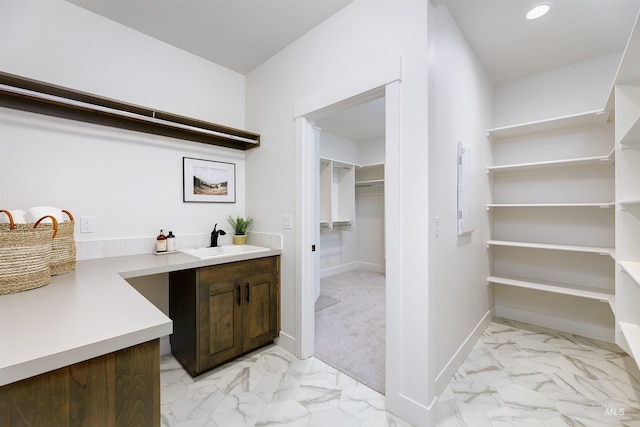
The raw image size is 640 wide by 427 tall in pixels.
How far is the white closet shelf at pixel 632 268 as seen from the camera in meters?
1.29

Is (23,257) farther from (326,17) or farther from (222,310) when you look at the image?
(326,17)

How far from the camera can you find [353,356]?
2.19m

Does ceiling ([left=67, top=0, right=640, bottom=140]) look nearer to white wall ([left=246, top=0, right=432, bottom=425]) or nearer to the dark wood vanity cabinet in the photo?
white wall ([left=246, top=0, right=432, bottom=425])

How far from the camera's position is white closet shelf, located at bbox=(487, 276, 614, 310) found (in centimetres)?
220

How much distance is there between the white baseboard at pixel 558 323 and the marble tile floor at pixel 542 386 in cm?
9

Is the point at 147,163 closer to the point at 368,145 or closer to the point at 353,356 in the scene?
the point at 353,356

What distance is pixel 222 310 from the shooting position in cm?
196

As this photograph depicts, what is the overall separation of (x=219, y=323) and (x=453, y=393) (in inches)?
68.3

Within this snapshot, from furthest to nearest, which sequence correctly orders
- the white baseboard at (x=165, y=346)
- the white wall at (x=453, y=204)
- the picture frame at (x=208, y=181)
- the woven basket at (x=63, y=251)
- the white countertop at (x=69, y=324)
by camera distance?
the picture frame at (x=208, y=181) → the white baseboard at (x=165, y=346) → the white wall at (x=453, y=204) → the woven basket at (x=63, y=251) → the white countertop at (x=69, y=324)

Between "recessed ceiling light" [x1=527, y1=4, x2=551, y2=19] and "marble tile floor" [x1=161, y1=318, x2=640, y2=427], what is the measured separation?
2.66 m

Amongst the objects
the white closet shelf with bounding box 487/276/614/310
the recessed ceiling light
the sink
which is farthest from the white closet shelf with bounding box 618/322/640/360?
the sink

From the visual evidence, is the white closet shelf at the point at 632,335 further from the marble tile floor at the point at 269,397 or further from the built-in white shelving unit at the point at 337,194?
the built-in white shelving unit at the point at 337,194

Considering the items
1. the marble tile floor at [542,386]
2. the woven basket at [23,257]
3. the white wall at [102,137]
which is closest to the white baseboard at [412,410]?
the marble tile floor at [542,386]

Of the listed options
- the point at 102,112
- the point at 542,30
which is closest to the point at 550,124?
the point at 542,30
